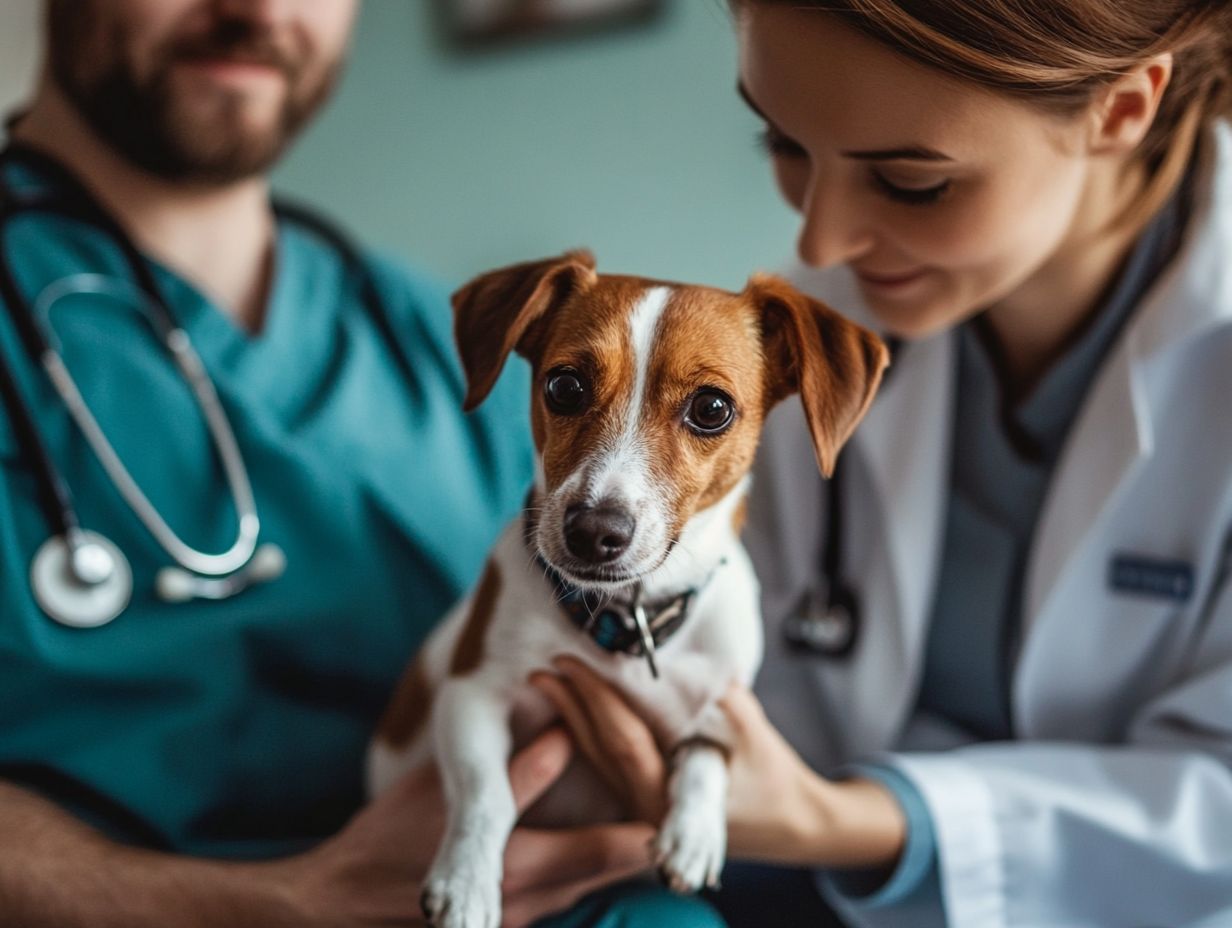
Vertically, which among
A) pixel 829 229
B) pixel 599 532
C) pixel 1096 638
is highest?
pixel 829 229

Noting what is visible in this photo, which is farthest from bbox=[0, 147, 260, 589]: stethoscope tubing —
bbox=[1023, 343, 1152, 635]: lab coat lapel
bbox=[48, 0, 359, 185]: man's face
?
bbox=[1023, 343, 1152, 635]: lab coat lapel

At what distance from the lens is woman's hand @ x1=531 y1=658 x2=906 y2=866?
1.11 metres

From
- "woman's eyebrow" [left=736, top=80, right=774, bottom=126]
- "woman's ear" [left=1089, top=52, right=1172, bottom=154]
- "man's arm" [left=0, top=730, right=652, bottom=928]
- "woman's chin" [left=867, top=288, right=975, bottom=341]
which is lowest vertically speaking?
"man's arm" [left=0, top=730, right=652, bottom=928]

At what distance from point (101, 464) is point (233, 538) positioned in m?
0.20

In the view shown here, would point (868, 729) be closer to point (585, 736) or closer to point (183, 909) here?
point (585, 736)

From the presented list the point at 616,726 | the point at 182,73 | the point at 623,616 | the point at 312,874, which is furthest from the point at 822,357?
the point at 182,73

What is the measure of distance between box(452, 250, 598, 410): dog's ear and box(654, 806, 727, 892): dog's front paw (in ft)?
1.59

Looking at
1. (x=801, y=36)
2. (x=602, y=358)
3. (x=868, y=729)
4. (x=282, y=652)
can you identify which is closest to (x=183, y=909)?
(x=282, y=652)

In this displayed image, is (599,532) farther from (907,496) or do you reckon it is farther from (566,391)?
(907,496)

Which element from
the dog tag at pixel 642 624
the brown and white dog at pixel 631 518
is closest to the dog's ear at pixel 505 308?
the brown and white dog at pixel 631 518

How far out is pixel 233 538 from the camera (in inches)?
54.8

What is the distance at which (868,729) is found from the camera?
149 cm

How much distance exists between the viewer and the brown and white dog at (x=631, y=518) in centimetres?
93

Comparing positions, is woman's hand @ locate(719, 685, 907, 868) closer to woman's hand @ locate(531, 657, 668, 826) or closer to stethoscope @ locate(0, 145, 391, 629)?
woman's hand @ locate(531, 657, 668, 826)
